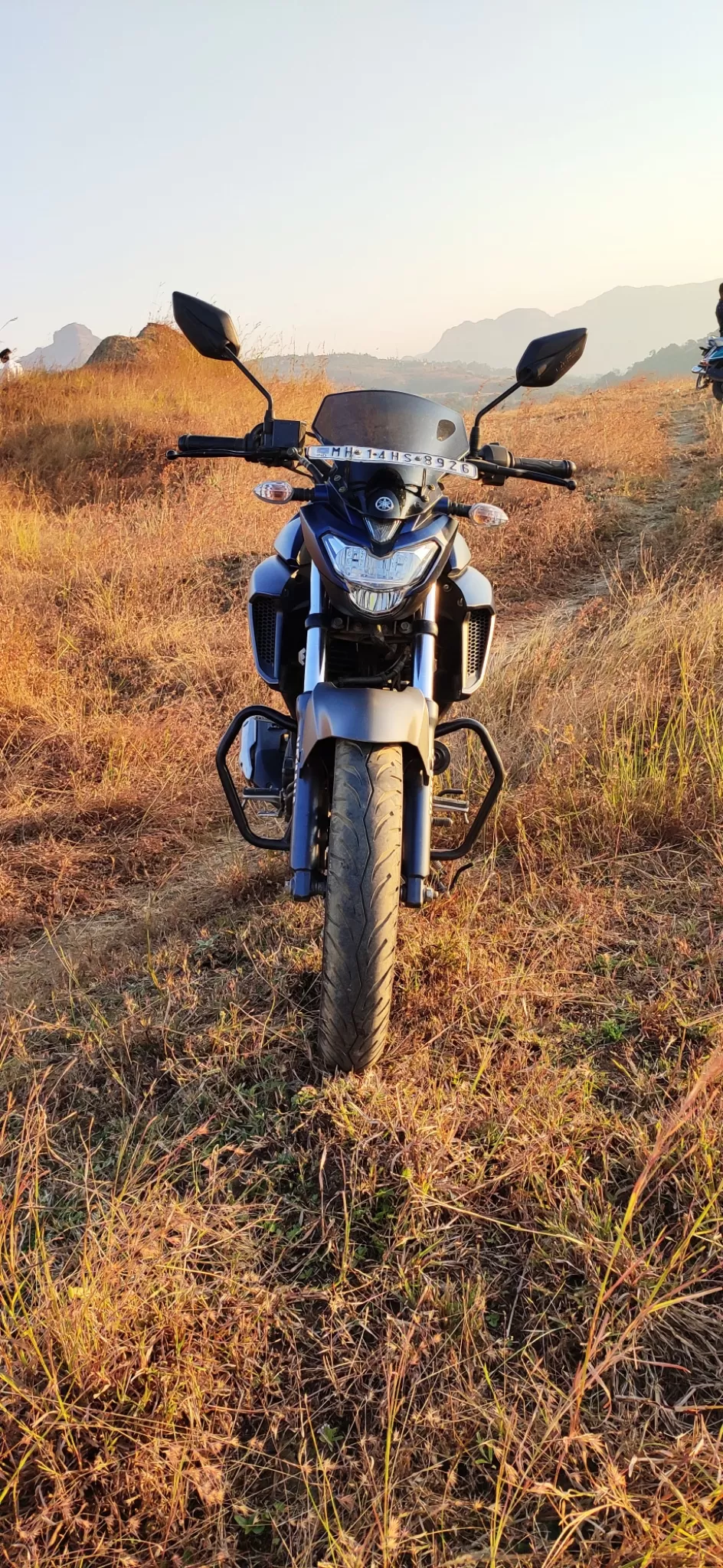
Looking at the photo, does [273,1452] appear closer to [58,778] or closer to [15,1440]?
[15,1440]

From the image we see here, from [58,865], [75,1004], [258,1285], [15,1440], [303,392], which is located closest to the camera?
[15,1440]

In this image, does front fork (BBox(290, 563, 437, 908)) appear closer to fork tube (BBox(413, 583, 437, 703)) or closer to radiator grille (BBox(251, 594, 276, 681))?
fork tube (BBox(413, 583, 437, 703))

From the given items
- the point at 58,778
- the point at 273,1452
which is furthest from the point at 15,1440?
the point at 58,778

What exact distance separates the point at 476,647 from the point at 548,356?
792mm

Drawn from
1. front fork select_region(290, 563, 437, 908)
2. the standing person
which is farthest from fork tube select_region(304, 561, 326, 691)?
the standing person

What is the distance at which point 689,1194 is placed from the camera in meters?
1.77

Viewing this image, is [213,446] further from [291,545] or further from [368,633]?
[368,633]

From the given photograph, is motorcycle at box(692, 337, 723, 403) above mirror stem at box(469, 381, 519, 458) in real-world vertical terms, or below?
above

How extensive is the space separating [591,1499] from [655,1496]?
99 mm

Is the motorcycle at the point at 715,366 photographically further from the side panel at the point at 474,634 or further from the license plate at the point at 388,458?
the license plate at the point at 388,458

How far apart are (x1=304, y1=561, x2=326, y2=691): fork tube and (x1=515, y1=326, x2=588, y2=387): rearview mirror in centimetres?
72

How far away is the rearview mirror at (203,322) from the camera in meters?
2.11

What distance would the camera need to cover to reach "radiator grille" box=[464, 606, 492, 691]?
8.27ft

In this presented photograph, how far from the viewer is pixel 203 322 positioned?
2113 mm
